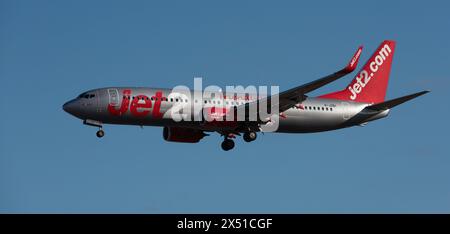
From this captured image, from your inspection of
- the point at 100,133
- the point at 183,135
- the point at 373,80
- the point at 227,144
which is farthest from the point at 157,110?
the point at 373,80

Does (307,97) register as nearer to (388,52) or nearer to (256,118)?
(256,118)

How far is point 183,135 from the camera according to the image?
81625 millimetres

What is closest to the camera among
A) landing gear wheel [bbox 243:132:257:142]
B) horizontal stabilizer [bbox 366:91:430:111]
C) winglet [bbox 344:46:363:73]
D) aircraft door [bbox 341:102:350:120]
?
winglet [bbox 344:46:363:73]

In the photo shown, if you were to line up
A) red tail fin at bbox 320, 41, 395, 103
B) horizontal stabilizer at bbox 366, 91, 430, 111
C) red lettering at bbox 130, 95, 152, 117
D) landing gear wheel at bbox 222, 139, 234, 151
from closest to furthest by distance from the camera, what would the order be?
red lettering at bbox 130, 95, 152, 117 → horizontal stabilizer at bbox 366, 91, 430, 111 → landing gear wheel at bbox 222, 139, 234, 151 → red tail fin at bbox 320, 41, 395, 103

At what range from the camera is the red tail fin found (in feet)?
279

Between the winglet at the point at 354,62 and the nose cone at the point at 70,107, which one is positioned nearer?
the winglet at the point at 354,62

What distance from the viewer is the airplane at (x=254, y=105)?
239ft

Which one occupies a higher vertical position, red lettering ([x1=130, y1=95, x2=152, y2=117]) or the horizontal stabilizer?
the horizontal stabilizer

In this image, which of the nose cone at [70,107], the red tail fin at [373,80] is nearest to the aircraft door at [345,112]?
the red tail fin at [373,80]

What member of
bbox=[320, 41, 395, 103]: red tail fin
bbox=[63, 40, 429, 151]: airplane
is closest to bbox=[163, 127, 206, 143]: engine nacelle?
bbox=[63, 40, 429, 151]: airplane

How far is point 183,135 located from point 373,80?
1882 cm

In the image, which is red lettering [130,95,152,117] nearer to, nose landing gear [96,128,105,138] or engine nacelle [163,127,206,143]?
nose landing gear [96,128,105,138]

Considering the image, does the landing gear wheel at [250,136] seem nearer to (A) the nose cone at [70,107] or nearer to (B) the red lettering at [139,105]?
(B) the red lettering at [139,105]
